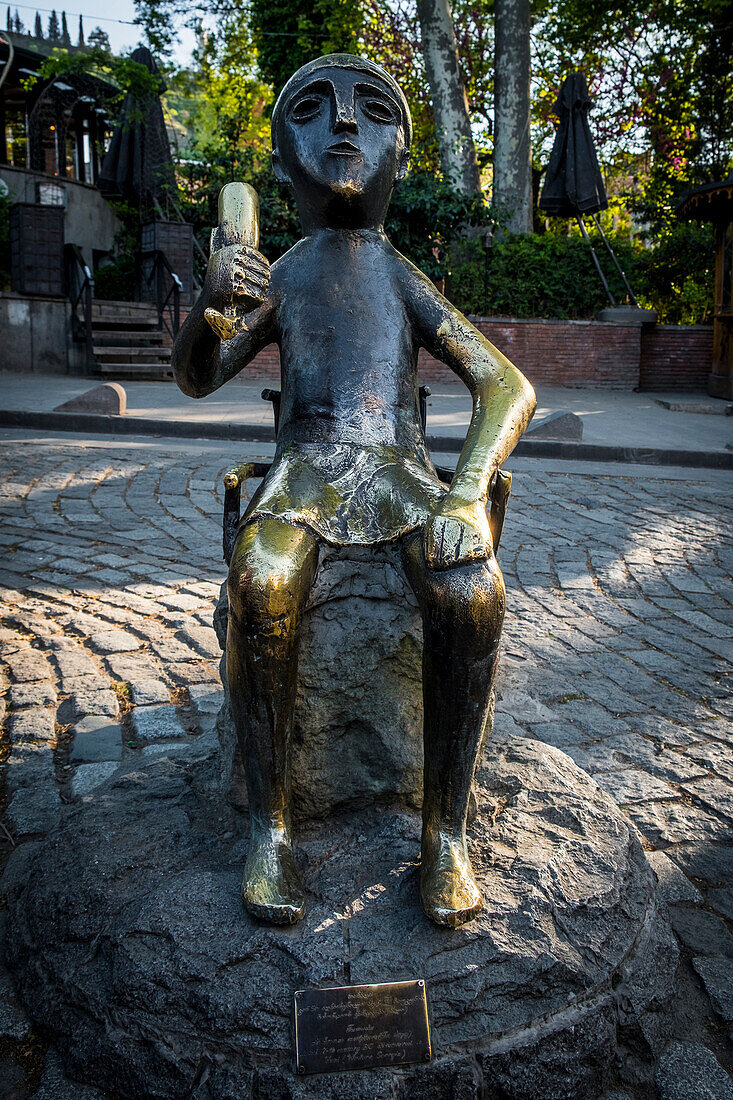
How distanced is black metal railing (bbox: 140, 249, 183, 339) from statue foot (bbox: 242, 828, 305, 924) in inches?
472

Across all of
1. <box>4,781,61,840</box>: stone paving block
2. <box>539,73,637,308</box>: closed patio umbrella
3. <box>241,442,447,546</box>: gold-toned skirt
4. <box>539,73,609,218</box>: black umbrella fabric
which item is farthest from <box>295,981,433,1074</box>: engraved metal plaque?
<box>539,73,609,218</box>: black umbrella fabric

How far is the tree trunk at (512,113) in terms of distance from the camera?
1443cm

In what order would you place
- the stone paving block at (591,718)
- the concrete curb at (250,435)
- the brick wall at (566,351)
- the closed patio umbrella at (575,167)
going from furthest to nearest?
the closed patio umbrella at (575,167), the brick wall at (566,351), the concrete curb at (250,435), the stone paving block at (591,718)

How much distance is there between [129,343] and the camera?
1413 cm

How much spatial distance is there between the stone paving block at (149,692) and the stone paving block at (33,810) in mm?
668

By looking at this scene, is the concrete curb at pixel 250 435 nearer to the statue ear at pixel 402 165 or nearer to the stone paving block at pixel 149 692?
the stone paving block at pixel 149 692

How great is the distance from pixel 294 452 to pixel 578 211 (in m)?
14.8

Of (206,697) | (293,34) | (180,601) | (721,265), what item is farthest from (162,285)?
(206,697)

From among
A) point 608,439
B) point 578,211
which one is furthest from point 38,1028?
point 578,211

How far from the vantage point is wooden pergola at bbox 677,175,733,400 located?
12469mm

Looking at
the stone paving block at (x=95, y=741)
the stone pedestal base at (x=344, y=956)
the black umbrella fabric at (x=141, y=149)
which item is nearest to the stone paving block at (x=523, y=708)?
the stone pedestal base at (x=344, y=956)

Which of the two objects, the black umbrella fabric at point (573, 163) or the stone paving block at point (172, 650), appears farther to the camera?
the black umbrella fabric at point (573, 163)

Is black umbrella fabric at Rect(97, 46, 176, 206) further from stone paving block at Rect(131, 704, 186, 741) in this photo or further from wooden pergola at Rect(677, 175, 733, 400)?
stone paving block at Rect(131, 704, 186, 741)

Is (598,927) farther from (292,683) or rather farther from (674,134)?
(674,134)
